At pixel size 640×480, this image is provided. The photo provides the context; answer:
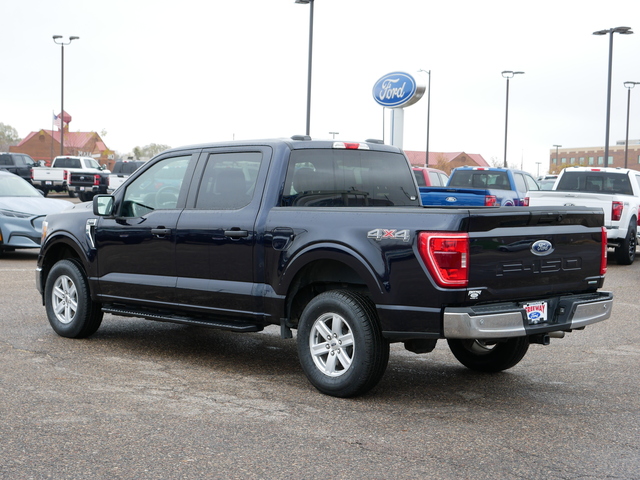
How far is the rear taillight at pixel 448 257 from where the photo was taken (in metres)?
5.42

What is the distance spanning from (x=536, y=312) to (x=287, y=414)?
181cm

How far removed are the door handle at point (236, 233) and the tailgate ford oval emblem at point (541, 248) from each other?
217 cm

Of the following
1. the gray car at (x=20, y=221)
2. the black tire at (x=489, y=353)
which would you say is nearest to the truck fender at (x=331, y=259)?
the black tire at (x=489, y=353)

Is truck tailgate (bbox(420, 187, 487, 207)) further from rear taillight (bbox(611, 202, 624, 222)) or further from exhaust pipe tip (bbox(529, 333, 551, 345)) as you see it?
exhaust pipe tip (bbox(529, 333, 551, 345))

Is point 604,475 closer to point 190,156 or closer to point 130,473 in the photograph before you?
point 130,473

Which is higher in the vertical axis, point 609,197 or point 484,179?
point 484,179

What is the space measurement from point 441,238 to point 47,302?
4.61 metres

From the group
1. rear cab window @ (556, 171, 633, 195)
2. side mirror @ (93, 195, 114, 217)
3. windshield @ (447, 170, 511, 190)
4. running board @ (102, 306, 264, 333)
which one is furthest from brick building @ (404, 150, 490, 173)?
running board @ (102, 306, 264, 333)

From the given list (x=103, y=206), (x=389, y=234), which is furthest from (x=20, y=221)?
(x=389, y=234)

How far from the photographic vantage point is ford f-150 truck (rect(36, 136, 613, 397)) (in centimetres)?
554

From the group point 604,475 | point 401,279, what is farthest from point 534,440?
point 401,279

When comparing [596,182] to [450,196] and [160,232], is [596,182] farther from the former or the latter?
[160,232]

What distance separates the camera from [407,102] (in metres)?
24.0

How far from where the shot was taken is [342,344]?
6.00m
